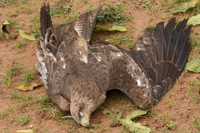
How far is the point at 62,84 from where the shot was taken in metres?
5.16

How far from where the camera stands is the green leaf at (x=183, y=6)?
22.6ft

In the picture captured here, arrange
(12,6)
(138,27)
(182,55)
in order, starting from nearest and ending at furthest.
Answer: (182,55)
(138,27)
(12,6)

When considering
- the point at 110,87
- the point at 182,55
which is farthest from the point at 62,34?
the point at 182,55

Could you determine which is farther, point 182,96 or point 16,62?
point 16,62

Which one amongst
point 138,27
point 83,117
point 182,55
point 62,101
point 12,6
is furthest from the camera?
point 12,6

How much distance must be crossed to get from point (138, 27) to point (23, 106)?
3.27m

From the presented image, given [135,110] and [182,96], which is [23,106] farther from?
[182,96]

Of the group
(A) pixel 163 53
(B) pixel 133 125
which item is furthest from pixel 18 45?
(B) pixel 133 125

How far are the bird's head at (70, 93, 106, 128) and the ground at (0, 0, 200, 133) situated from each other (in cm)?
14

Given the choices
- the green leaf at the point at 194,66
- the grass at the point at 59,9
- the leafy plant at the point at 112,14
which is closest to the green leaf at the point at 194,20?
the green leaf at the point at 194,66

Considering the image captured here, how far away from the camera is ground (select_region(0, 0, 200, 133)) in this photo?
4824mm

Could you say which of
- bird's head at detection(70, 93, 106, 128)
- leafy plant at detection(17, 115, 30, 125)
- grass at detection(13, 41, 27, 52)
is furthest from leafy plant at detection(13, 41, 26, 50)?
bird's head at detection(70, 93, 106, 128)

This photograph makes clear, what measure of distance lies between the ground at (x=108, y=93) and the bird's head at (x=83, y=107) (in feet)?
0.46

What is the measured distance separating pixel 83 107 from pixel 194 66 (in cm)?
230
